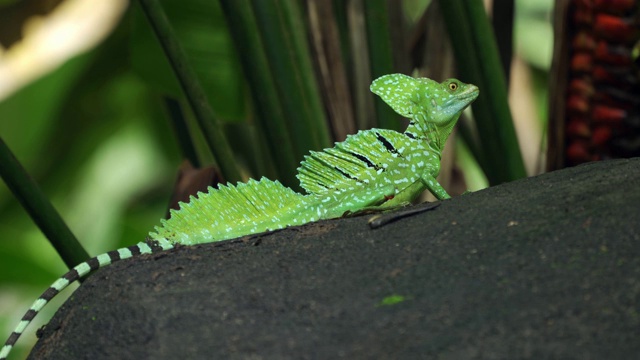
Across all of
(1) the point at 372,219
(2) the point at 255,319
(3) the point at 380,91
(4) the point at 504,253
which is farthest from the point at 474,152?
(2) the point at 255,319

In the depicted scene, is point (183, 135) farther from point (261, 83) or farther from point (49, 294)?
point (49, 294)

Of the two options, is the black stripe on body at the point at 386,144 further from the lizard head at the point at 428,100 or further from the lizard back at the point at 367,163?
the lizard head at the point at 428,100

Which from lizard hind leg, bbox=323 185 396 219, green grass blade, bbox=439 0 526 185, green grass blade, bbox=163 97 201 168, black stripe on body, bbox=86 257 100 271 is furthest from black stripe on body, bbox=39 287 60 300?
green grass blade, bbox=163 97 201 168

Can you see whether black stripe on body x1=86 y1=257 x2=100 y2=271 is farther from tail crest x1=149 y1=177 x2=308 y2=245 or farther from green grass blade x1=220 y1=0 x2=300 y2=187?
green grass blade x1=220 y1=0 x2=300 y2=187

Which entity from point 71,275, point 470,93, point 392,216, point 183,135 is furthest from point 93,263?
point 183,135

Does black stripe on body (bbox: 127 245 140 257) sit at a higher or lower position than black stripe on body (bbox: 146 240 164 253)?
higher

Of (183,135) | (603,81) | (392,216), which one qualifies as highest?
(392,216)
